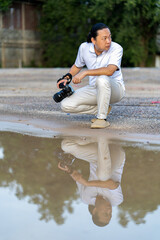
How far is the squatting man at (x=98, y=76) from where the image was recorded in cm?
452

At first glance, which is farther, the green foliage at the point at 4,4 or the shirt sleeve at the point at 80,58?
the green foliage at the point at 4,4

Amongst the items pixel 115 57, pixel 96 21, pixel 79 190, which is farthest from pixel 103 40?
pixel 96 21

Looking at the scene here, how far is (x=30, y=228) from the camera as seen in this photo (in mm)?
2180

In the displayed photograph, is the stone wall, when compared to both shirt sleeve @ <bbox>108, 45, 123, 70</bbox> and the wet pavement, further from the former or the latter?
shirt sleeve @ <bbox>108, 45, 123, 70</bbox>

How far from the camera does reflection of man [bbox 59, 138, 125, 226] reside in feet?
8.07

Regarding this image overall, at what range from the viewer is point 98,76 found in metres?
4.66

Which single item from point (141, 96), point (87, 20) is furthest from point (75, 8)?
point (141, 96)

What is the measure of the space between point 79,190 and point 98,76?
215 cm

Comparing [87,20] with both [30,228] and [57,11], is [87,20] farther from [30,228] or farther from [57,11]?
[30,228]

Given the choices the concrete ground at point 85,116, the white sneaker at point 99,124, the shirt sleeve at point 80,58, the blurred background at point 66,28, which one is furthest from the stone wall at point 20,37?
the white sneaker at point 99,124

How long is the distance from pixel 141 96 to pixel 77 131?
399 centimetres

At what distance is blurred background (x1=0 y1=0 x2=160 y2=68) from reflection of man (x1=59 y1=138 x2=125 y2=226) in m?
15.1

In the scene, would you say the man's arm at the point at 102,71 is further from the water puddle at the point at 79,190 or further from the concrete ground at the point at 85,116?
the water puddle at the point at 79,190

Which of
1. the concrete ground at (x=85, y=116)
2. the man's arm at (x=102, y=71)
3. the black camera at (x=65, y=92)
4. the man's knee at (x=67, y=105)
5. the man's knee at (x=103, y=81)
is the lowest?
the concrete ground at (x=85, y=116)
